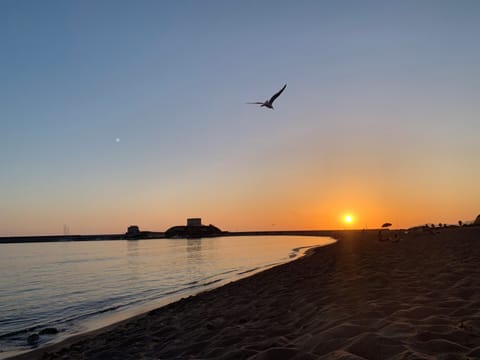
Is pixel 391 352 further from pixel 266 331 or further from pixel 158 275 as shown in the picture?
pixel 158 275

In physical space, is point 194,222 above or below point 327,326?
above

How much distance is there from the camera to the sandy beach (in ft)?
16.5

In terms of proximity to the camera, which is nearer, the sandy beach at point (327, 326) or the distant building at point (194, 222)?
the sandy beach at point (327, 326)

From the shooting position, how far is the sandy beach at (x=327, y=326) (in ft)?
16.5

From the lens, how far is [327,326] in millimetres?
6395

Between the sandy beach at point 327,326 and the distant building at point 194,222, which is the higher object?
the distant building at point 194,222

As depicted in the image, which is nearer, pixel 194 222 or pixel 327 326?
pixel 327 326

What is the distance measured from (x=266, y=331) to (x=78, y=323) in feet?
29.6

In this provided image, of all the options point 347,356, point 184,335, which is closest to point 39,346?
point 184,335

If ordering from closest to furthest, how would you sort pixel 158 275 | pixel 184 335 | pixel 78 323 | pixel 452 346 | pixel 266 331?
pixel 452 346, pixel 266 331, pixel 184 335, pixel 78 323, pixel 158 275

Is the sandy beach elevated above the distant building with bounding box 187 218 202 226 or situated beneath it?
situated beneath

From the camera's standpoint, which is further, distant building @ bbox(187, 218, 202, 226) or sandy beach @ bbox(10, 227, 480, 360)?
distant building @ bbox(187, 218, 202, 226)

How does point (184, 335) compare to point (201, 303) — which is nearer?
point (184, 335)

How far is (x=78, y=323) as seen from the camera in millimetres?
13406
